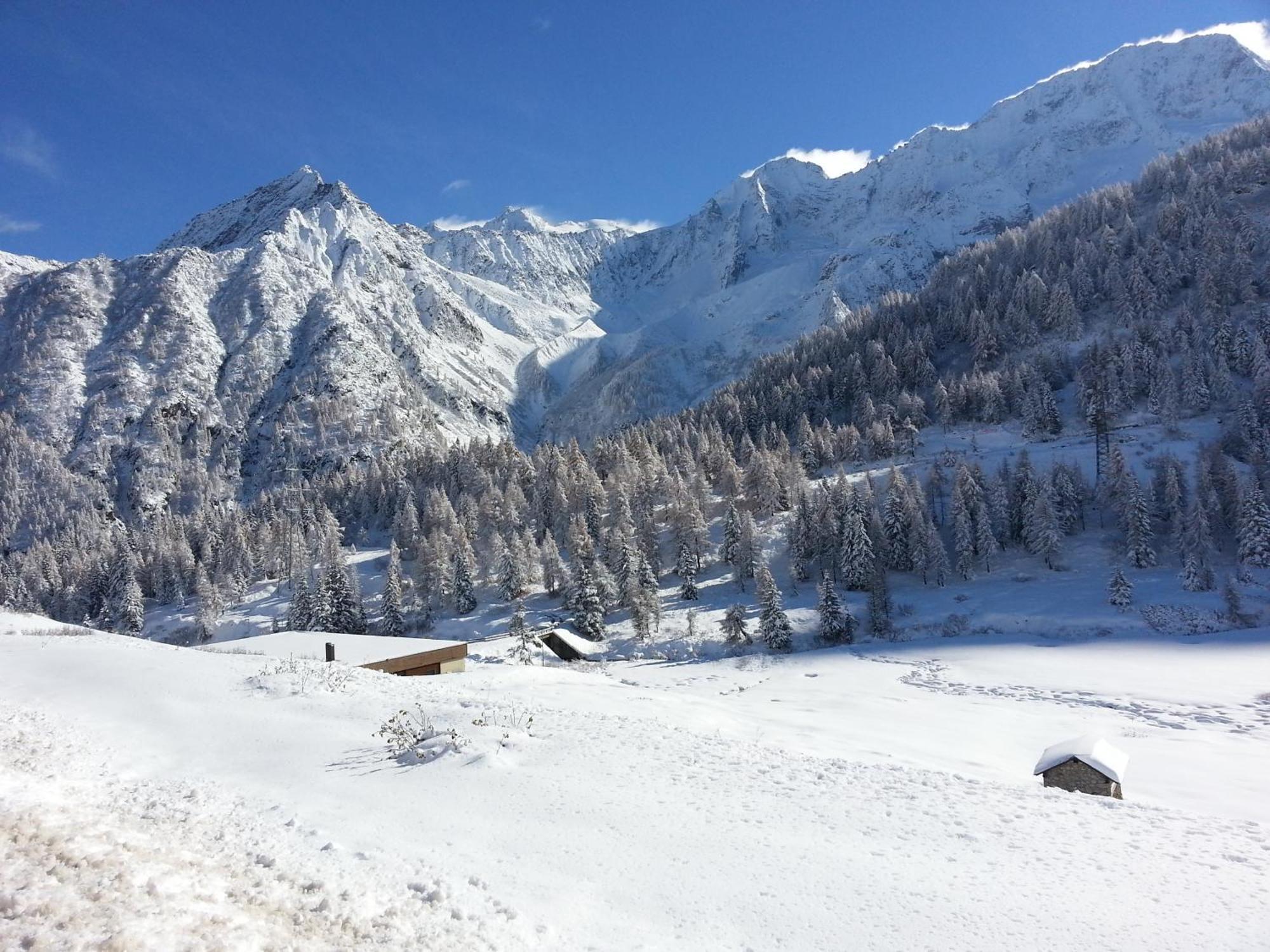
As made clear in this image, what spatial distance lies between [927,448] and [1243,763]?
83.2m

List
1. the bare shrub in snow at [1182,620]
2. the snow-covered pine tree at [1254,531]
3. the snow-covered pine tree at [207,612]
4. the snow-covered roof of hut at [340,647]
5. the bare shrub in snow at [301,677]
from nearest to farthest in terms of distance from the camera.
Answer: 1. the bare shrub in snow at [301,677]
2. the snow-covered roof of hut at [340,647]
3. the bare shrub in snow at [1182,620]
4. the snow-covered pine tree at [1254,531]
5. the snow-covered pine tree at [207,612]

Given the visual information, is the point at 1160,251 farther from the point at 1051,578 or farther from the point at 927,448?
the point at 1051,578

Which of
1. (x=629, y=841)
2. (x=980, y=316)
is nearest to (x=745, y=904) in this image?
(x=629, y=841)

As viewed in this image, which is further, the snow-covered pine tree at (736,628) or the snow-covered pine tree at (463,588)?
the snow-covered pine tree at (463,588)

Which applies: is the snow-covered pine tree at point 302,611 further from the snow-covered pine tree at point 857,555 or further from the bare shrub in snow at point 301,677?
→ the snow-covered pine tree at point 857,555

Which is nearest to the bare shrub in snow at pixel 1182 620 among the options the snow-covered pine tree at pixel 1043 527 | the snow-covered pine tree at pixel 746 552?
the snow-covered pine tree at pixel 1043 527

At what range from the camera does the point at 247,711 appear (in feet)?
54.9

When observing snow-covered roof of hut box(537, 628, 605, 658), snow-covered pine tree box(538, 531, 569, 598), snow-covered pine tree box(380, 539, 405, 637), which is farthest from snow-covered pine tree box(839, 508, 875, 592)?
snow-covered pine tree box(380, 539, 405, 637)

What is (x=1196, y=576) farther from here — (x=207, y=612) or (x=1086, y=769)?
(x=207, y=612)

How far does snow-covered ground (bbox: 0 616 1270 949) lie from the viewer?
26.1ft

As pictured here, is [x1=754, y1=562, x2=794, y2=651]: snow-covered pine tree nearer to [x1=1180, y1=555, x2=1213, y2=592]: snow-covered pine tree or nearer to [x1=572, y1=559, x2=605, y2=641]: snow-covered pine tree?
[x1=572, y1=559, x2=605, y2=641]: snow-covered pine tree

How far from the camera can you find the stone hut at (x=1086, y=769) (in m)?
18.2

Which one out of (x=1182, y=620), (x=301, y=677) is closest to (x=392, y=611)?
(x=301, y=677)

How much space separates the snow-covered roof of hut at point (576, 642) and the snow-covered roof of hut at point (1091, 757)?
1637 inches
